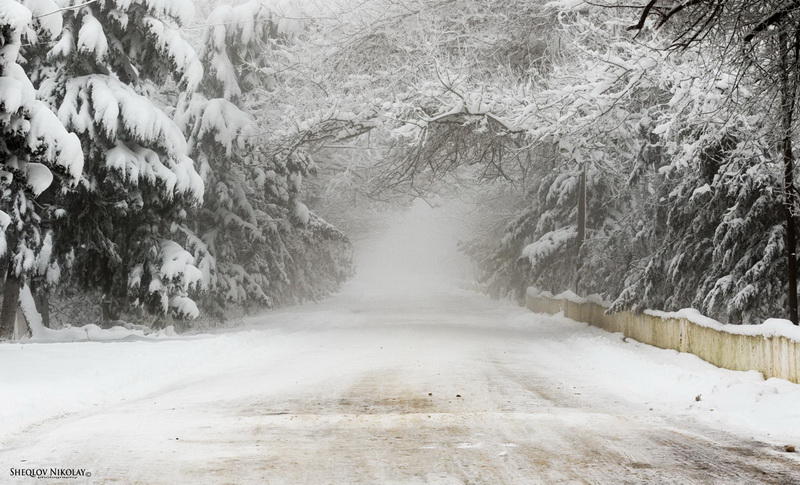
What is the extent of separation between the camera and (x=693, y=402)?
390 inches

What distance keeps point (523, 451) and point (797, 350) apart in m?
4.76

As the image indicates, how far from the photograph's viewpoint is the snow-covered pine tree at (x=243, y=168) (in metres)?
25.0

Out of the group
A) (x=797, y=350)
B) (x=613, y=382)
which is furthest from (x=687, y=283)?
(x=797, y=350)

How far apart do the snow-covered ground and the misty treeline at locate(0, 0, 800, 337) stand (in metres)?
2.81

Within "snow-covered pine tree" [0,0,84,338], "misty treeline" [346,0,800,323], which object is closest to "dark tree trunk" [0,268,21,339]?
"snow-covered pine tree" [0,0,84,338]

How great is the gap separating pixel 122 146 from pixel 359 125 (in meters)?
6.13

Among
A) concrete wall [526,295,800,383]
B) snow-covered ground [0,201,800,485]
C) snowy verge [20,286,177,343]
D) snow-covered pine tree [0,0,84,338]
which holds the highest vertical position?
snow-covered pine tree [0,0,84,338]

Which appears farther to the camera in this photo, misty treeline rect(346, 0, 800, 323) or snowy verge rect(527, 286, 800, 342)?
misty treeline rect(346, 0, 800, 323)

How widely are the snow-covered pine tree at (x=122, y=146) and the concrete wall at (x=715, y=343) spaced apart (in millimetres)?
9070

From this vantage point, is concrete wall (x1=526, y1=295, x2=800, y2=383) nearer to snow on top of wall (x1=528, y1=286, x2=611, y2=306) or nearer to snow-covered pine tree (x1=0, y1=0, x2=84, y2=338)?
snow on top of wall (x1=528, y1=286, x2=611, y2=306)

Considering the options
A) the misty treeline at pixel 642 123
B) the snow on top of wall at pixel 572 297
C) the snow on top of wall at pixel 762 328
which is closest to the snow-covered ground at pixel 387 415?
the snow on top of wall at pixel 762 328

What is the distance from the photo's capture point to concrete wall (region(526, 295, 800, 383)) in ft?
34.1

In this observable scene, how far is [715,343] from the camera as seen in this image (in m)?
12.8

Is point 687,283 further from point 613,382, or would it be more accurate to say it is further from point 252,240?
point 252,240
